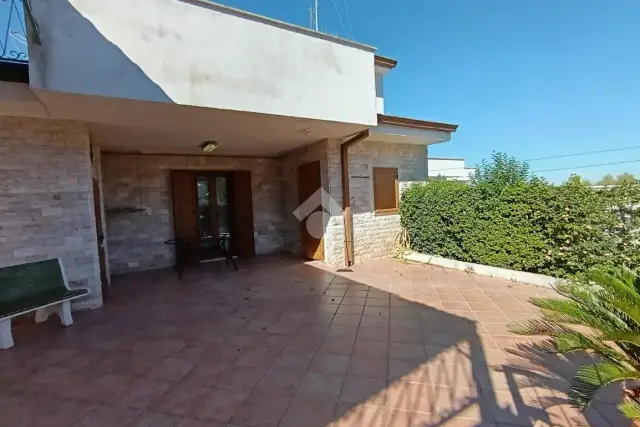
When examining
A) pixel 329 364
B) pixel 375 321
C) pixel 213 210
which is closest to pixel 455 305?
pixel 375 321

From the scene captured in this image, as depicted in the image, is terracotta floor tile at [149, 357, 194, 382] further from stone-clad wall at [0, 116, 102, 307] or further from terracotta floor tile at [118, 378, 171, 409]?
stone-clad wall at [0, 116, 102, 307]

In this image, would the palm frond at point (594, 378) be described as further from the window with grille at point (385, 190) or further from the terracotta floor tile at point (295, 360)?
the window with grille at point (385, 190)

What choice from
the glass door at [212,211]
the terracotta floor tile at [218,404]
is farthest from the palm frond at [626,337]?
the glass door at [212,211]

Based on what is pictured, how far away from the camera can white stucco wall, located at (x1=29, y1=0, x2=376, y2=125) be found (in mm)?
3291

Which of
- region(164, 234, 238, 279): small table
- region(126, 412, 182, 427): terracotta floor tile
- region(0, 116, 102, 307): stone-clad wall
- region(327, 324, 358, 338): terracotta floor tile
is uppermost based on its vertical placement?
region(0, 116, 102, 307): stone-clad wall

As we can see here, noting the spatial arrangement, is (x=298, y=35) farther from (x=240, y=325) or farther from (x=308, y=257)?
(x=308, y=257)

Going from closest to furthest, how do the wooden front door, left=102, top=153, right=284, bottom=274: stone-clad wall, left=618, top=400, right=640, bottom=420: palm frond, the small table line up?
left=618, top=400, right=640, bottom=420: palm frond, the small table, left=102, top=153, right=284, bottom=274: stone-clad wall, the wooden front door

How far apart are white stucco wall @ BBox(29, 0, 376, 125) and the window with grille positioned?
265 centimetres

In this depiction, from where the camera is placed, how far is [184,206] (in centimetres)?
772

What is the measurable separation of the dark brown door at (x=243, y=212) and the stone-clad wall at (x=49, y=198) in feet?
13.1

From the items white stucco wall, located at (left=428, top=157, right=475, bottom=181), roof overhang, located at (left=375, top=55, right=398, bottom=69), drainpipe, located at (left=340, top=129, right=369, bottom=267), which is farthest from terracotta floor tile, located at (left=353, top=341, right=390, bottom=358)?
white stucco wall, located at (left=428, top=157, right=475, bottom=181)

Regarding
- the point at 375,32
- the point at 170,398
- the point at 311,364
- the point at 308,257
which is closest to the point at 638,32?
the point at 375,32

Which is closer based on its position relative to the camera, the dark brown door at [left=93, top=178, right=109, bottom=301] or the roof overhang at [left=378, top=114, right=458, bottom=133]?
the dark brown door at [left=93, top=178, right=109, bottom=301]

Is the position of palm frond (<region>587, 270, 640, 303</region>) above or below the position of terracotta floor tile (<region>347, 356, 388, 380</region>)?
above
